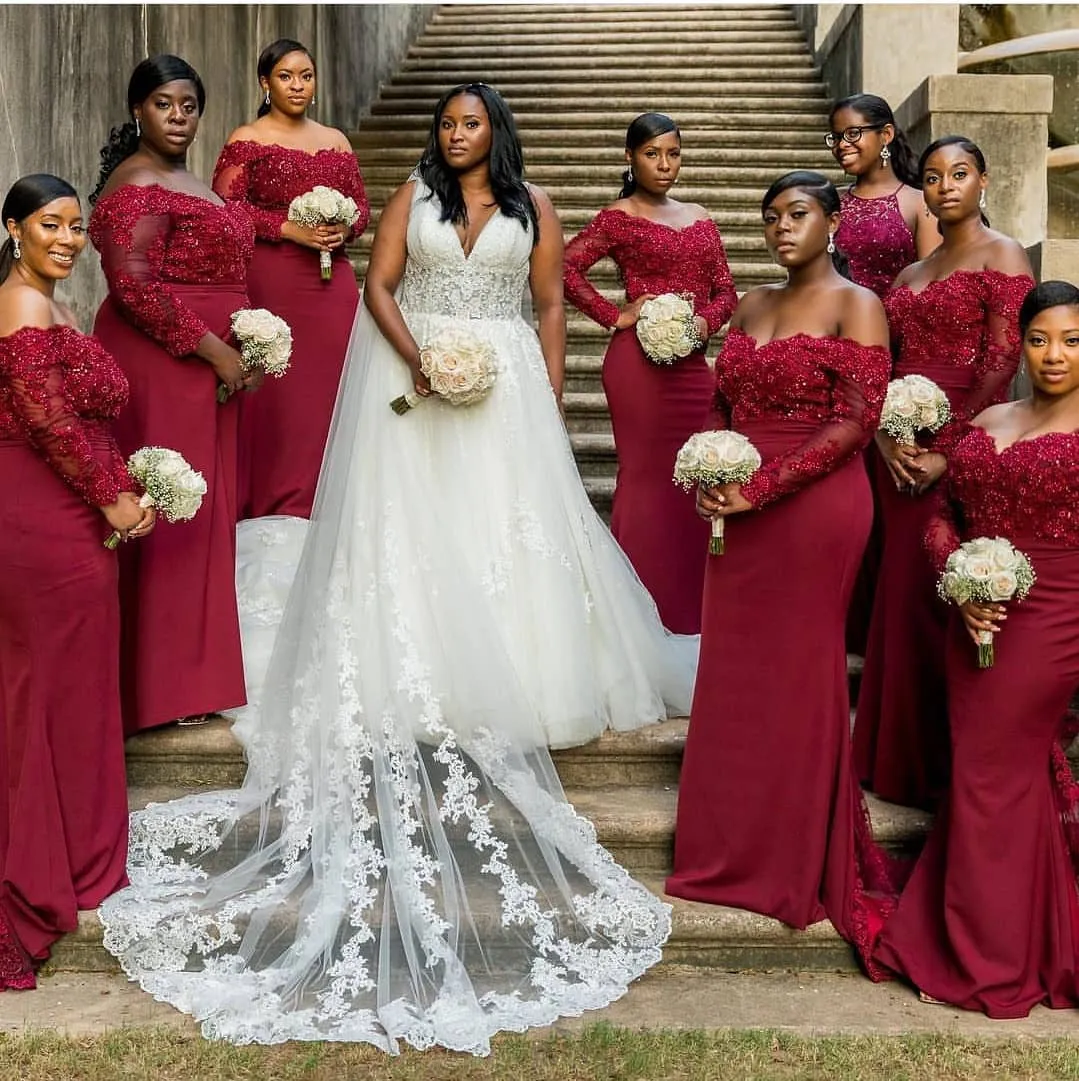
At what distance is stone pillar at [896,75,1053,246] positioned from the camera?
23.3ft

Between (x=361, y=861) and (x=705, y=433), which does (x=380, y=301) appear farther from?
(x=361, y=861)

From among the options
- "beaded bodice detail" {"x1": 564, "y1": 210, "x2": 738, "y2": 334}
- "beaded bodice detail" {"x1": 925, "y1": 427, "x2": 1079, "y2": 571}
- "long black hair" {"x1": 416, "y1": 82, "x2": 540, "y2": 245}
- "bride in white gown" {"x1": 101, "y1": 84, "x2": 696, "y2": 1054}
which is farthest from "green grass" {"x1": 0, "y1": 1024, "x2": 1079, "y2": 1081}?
"beaded bodice detail" {"x1": 564, "y1": 210, "x2": 738, "y2": 334}

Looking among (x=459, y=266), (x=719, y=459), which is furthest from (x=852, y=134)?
(x=719, y=459)

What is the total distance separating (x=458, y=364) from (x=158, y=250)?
1.19 m

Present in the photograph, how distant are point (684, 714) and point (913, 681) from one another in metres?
0.91

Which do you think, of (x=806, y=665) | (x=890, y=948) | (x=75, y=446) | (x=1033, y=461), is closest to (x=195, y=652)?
(x=75, y=446)

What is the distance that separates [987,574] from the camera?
4121mm

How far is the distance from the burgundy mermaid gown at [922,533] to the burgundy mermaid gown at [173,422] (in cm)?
238

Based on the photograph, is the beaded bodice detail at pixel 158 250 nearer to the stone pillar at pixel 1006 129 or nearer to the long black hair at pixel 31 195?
the long black hair at pixel 31 195

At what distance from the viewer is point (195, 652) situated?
5.50 metres

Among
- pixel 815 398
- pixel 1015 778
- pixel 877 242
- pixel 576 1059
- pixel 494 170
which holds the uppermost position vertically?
pixel 494 170

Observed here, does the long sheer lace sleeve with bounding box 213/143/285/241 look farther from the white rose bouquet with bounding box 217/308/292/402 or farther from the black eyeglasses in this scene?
the black eyeglasses

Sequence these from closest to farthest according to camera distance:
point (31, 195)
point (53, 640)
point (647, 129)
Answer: point (31, 195), point (53, 640), point (647, 129)

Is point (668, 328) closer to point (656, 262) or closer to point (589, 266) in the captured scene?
point (656, 262)
